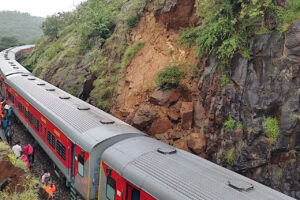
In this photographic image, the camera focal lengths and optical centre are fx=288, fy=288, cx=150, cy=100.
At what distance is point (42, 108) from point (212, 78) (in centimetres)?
750

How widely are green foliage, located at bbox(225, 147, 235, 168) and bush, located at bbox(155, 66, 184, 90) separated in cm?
414

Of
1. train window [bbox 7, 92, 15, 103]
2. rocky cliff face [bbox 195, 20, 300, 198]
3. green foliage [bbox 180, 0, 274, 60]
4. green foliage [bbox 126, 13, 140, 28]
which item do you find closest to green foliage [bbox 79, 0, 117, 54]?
green foliage [bbox 126, 13, 140, 28]

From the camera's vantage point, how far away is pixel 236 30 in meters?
11.2

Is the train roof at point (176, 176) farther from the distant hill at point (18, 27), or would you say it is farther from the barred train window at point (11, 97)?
the distant hill at point (18, 27)

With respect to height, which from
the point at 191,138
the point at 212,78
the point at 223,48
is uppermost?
the point at 223,48

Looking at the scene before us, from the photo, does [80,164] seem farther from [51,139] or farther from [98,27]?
[98,27]

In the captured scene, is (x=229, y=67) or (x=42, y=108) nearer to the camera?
(x=229, y=67)

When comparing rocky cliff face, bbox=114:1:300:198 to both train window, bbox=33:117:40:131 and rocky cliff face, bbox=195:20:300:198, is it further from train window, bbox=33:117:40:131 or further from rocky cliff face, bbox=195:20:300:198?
train window, bbox=33:117:40:131

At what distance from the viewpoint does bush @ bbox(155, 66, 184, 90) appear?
13086 millimetres

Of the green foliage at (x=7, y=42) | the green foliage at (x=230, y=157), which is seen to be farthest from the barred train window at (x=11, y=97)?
the green foliage at (x=7, y=42)

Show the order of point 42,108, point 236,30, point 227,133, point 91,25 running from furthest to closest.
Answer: point 91,25 < point 42,108 < point 236,30 < point 227,133

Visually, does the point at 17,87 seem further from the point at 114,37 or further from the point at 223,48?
the point at 223,48

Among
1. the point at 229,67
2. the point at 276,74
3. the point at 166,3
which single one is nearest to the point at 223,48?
the point at 229,67

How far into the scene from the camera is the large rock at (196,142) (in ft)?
36.7
